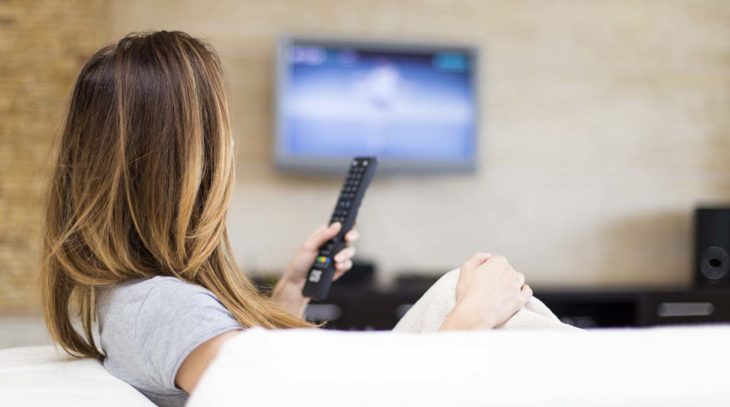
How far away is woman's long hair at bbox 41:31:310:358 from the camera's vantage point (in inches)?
39.0

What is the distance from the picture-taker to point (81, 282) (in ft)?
3.22

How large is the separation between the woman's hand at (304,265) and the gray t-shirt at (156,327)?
55 centimetres

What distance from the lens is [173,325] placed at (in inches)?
33.6

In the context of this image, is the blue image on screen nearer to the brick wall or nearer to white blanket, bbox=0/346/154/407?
the brick wall

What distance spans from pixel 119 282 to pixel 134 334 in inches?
4.0

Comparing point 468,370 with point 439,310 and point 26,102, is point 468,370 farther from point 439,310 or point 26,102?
point 26,102

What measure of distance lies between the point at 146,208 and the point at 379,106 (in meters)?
2.72

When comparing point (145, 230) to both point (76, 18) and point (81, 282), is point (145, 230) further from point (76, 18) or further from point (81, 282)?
point (76, 18)

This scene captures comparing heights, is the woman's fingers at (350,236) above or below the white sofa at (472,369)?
below

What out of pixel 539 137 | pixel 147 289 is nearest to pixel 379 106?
pixel 539 137

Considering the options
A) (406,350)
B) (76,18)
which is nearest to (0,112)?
(76,18)

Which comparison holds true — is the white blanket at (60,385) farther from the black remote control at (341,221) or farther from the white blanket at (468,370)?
the black remote control at (341,221)

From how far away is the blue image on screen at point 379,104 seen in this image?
3.60 m

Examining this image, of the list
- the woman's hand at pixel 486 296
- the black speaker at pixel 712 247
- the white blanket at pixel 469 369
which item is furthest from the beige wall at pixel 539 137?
the white blanket at pixel 469 369
